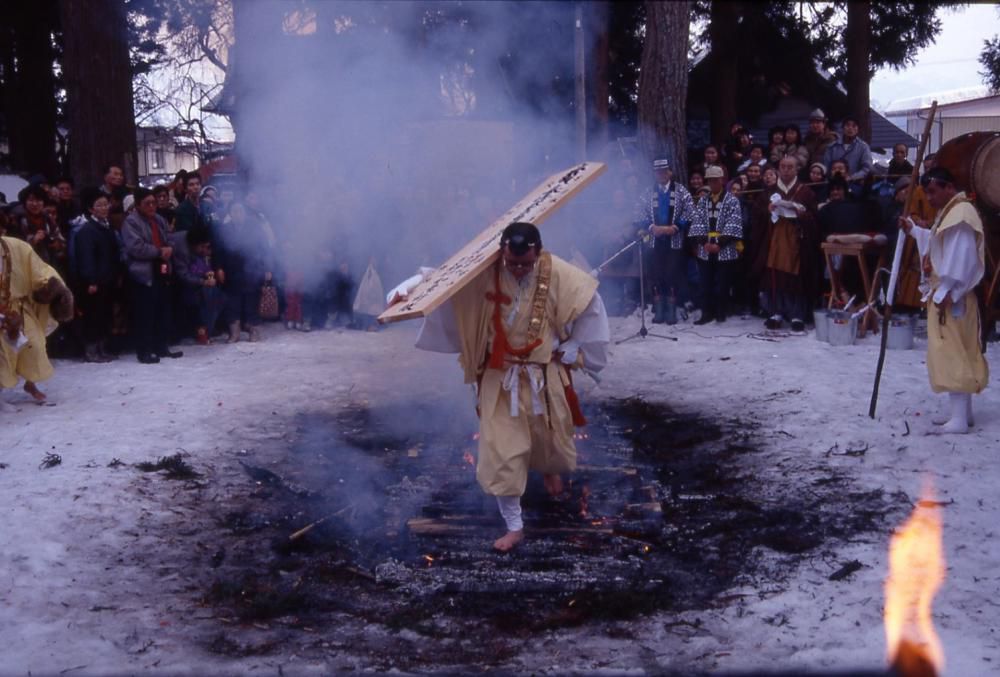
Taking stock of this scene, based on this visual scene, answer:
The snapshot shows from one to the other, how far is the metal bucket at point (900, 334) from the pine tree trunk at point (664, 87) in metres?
3.98

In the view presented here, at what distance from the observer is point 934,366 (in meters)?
6.38

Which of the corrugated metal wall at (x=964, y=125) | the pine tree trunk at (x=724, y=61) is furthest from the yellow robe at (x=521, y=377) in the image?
the corrugated metal wall at (x=964, y=125)

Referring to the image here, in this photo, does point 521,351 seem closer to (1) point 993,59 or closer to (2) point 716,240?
(2) point 716,240

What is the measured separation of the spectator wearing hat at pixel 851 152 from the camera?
1077 centimetres

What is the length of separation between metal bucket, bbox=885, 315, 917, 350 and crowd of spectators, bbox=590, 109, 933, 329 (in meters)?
1.05

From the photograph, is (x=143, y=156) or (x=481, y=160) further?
(x=143, y=156)

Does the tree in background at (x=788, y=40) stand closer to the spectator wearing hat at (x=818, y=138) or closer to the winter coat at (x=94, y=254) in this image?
the spectator wearing hat at (x=818, y=138)

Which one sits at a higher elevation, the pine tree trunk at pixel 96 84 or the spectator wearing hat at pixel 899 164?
the pine tree trunk at pixel 96 84

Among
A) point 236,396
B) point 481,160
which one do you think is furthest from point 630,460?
point 481,160

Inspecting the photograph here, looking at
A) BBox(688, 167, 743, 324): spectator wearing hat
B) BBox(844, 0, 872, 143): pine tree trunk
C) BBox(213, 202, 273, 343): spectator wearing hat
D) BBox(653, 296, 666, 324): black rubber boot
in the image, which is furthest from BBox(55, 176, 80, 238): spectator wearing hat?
BBox(844, 0, 872, 143): pine tree trunk

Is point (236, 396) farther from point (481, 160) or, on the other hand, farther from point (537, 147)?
point (537, 147)

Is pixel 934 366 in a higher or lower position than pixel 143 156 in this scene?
lower

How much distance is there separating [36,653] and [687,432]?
4488 mm

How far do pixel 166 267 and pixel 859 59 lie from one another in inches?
466
